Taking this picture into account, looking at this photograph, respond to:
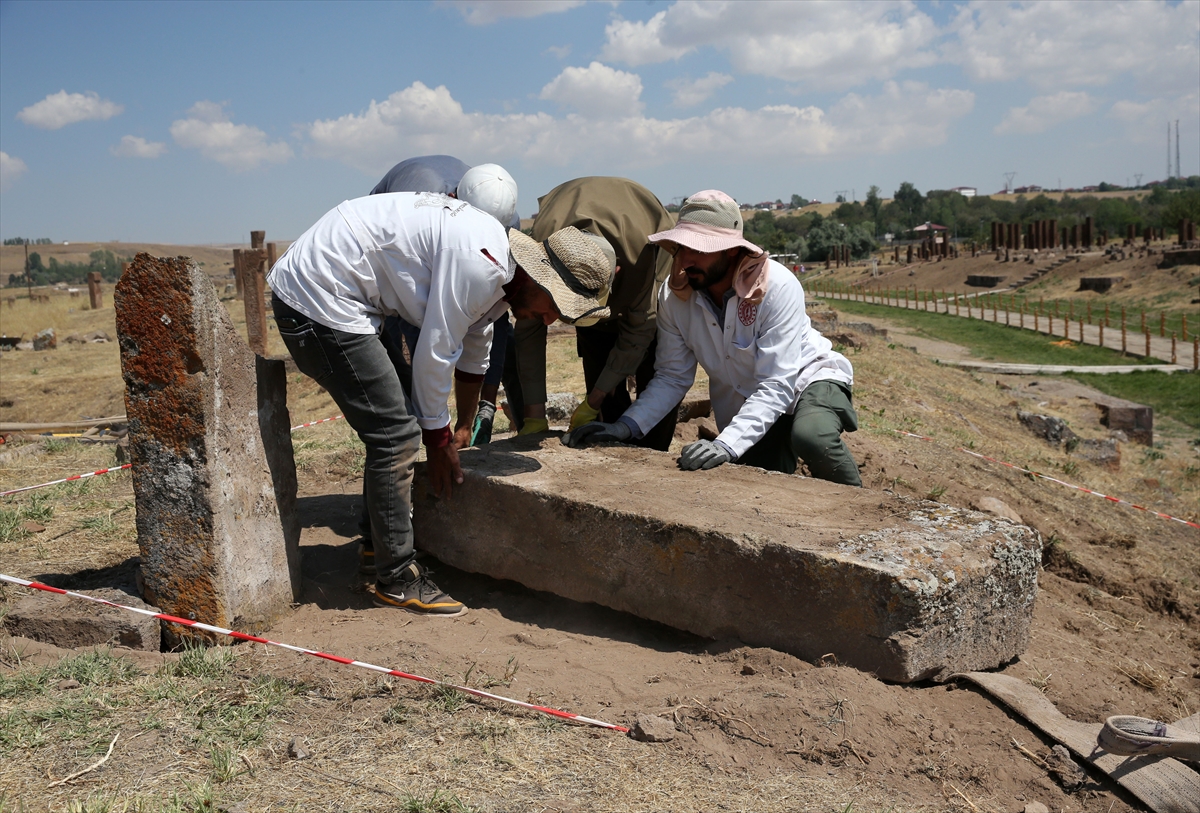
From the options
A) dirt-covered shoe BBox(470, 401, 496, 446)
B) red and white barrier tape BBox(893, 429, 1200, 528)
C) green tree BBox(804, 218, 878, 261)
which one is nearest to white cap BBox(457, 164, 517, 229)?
dirt-covered shoe BBox(470, 401, 496, 446)

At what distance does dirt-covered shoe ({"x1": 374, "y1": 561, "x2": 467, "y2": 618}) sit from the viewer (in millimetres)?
3551

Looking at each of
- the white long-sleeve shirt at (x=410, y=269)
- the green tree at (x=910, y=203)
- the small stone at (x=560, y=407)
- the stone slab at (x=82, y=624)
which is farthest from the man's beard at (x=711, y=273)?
the green tree at (x=910, y=203)

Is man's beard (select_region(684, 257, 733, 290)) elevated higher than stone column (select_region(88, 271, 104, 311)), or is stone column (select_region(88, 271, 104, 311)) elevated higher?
stone column (select_region(88, 271, 104, 311))

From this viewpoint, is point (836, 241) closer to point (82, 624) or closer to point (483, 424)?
point (483, 424)

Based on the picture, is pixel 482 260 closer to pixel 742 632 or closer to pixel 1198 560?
pixel 742 632

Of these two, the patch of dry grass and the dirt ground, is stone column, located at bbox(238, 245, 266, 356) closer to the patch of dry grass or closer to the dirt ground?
the dirt ground

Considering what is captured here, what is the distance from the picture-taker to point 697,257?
13.6ft

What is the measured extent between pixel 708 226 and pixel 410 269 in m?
1.50

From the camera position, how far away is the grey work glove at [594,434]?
427 centimetres

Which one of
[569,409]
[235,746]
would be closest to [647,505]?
[235,746]

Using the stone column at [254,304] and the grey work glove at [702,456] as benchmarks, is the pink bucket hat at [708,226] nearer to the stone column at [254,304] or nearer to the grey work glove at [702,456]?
the grey work glove at [702,456]

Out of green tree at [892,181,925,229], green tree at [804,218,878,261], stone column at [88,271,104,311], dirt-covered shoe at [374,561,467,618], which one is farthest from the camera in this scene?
green tree at [892,181,925,229]

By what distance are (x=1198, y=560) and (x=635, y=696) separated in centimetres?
465

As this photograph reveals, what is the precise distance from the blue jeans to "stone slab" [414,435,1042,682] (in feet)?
1.26
